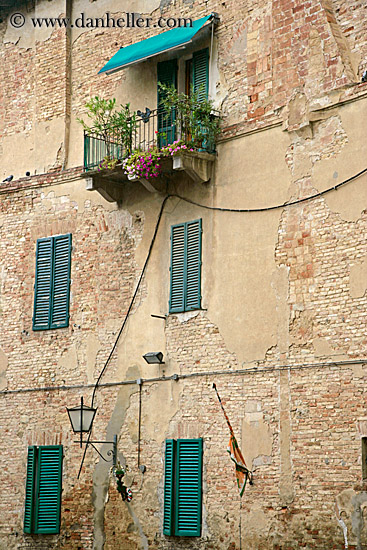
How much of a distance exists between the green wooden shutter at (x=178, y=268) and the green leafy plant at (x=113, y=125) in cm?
182

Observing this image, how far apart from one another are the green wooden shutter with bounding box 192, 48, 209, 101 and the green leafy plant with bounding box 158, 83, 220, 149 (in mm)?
330

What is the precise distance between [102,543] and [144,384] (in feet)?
9.92

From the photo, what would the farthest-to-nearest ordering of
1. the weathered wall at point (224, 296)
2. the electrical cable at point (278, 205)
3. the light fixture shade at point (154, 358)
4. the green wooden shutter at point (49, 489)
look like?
the green wooden shutter at point (49, 489) < the light fixture shade at point (154, 358) < the electrical cable at point (278, 205) < the weathered wall at point (224, 296)

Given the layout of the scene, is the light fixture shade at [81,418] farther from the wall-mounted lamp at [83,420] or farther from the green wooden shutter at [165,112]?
the green wooden shutter at [165,112]

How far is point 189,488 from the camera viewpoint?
17.5 meters

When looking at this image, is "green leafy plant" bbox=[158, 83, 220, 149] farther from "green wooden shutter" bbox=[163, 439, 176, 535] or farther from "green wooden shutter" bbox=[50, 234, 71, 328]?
"green wooden shutter" bbox=[163, 439, 176, 535]

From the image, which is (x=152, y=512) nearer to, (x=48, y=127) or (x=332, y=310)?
(x=332, y=310)

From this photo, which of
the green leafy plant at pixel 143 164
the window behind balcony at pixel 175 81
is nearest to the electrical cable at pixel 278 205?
the green leafy plant at pixel 143 164

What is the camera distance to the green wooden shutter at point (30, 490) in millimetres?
19625

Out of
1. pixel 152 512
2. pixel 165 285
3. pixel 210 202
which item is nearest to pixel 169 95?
pixel 210 202

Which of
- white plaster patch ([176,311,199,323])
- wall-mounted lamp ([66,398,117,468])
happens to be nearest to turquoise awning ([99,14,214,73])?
white plaster patch ([176,311,199,323])

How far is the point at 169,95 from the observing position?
1877cm

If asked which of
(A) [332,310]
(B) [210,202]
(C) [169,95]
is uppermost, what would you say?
(C) [169,95]

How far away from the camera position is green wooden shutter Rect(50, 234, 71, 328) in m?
20.2
